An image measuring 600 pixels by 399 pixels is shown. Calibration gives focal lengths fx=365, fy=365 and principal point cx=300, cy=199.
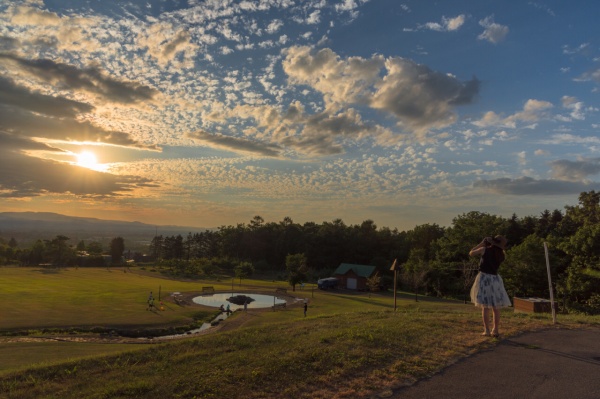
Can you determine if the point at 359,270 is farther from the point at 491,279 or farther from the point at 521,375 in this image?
the point at 521,375

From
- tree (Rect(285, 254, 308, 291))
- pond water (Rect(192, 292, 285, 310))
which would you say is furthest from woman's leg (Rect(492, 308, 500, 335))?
tree (Rect(285, 254, 308, 291))

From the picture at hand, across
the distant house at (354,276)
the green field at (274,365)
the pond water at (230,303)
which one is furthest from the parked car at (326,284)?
the green field at (274,365)

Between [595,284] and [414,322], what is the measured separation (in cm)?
3004

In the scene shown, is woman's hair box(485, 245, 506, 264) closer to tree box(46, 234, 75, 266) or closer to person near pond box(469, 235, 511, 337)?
person near pond box(469, 235, 511, 337)

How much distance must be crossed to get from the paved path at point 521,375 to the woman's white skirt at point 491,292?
1122mm

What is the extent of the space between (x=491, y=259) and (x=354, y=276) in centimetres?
6712

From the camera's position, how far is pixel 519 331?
38.0 ft

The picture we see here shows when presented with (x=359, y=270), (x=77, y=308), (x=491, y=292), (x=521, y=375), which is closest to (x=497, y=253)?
(x=491, y=292)

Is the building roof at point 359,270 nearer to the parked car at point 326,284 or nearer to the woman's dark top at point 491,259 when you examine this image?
the parked car at point 326,284

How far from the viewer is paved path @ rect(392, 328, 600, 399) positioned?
6637mm

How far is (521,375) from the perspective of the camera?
758 cm

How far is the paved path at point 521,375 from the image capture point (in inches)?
261

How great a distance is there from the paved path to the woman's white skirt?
1122 millimetres

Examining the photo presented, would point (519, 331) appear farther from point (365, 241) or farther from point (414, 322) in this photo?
point (365, 241)
